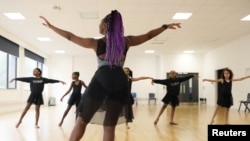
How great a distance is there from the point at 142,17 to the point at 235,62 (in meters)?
5.71

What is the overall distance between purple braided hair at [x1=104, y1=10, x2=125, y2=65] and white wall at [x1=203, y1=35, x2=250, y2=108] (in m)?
10.4

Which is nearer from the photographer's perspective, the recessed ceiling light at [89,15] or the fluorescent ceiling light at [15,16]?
the recessed ceiling light at [89,15]

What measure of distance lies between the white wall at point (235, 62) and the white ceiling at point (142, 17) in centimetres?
41

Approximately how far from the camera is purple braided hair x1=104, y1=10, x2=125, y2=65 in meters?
1.92

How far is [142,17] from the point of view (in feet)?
28.4

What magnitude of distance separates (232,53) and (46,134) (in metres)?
10.0

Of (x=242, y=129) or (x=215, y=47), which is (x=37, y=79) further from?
(x=215, y=47)

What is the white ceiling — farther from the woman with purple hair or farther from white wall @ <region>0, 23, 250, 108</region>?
the woman with purple hair

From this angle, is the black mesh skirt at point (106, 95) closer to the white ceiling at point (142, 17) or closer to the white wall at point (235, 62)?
the white ceiling at point (142, 17)

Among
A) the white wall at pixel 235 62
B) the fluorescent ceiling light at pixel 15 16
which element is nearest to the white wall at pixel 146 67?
the white wall at pixel 235 62

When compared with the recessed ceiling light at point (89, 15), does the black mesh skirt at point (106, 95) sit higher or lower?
lower

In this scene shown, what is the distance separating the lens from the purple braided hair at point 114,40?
6.30ft

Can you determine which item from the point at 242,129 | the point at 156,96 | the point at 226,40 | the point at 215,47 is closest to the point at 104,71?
the point at 242,129

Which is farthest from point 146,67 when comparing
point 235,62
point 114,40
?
point 114,40
